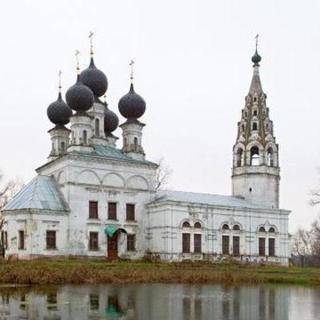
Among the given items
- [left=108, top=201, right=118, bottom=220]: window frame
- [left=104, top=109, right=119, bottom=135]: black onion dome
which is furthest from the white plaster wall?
[left=104, top=109, right=119, bottom=135]: black onion dome

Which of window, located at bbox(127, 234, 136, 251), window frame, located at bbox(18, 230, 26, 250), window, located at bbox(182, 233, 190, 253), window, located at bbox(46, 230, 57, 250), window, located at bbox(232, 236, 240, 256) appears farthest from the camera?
window, located at bbox(232, 236, 240, 256)

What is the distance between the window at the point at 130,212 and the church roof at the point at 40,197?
471 cm

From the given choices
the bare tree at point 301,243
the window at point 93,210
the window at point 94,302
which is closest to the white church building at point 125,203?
the window at point 93,210

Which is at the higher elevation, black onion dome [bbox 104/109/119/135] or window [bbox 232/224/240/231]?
black onion dome [bbox 104/109/119/135]

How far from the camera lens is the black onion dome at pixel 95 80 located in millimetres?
41719

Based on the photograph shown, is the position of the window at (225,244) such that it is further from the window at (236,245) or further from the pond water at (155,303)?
the pond water at (155,303)

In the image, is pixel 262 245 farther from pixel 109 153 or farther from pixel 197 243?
pixel 109 153

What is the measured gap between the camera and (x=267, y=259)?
42750 mm

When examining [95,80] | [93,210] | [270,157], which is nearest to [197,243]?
[93,210]

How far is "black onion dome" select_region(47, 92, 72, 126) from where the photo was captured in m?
42.2

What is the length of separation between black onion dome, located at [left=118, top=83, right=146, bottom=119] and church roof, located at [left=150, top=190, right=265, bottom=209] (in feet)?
20.7

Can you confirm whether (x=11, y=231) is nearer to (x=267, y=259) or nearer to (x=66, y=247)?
(x=66, y=247)

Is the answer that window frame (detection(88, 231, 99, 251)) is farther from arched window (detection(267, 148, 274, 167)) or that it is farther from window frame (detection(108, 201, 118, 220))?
arched window (detection(267, 148, 274, 167))

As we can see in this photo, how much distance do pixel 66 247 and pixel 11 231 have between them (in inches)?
144
